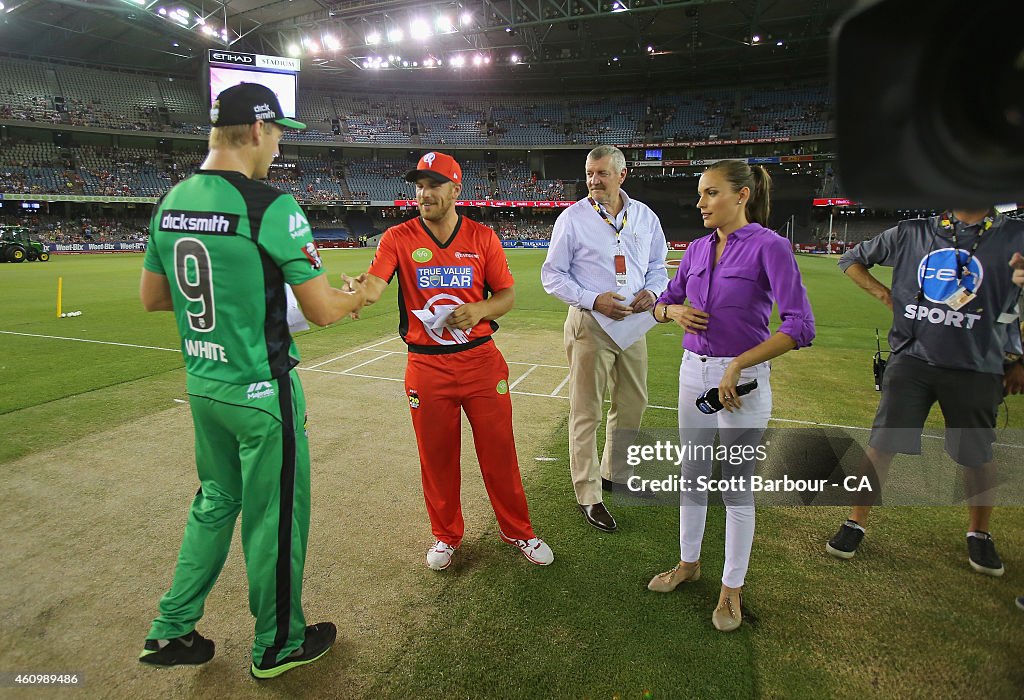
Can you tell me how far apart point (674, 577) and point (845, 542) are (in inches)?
46.7

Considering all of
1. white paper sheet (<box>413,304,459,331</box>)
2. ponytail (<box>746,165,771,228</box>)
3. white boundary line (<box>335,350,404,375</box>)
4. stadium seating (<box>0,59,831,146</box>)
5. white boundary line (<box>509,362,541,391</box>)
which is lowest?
white boundary line (<box>509,362,541,391</box>)

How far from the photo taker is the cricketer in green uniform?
79.7 inches

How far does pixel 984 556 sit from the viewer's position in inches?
117

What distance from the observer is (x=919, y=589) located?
2803 mm

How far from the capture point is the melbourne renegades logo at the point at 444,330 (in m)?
2.95

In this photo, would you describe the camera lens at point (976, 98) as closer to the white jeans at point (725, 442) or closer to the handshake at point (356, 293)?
the white jeans at point (725, 442)

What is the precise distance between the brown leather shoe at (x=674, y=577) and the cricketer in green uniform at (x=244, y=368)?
5.50ft

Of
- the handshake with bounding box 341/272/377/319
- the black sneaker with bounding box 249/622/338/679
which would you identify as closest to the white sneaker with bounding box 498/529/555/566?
the black sneaker with bounding box 249/622/338/679

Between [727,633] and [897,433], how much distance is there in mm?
1709

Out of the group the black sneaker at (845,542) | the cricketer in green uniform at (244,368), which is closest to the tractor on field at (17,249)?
the cricketer in green uniform at (244,368)

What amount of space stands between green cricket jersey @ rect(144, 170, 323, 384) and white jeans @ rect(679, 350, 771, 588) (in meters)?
1.93

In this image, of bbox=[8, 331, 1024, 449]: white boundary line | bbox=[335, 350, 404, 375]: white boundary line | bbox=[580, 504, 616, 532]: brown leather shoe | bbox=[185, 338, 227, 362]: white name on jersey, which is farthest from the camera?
bbox=[335, 350, 404, 375]: white boundary line

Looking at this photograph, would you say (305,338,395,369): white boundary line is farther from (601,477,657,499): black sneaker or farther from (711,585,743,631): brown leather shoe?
(711,585,743,631): brown leather shoe

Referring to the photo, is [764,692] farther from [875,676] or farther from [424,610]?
[424,610]
